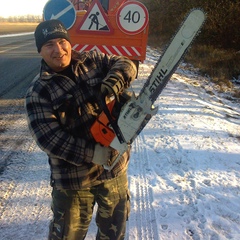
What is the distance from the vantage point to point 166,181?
9.89ft

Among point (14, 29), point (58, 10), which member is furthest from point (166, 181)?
point (14, 29)

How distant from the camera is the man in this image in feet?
4.86

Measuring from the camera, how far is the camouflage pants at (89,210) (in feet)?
5.48

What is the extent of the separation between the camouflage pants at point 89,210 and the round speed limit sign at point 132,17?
305cm

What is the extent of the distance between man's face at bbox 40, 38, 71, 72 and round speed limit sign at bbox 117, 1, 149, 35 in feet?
9.27

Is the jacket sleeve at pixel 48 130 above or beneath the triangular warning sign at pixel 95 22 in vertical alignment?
beneath

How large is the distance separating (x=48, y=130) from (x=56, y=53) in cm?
44

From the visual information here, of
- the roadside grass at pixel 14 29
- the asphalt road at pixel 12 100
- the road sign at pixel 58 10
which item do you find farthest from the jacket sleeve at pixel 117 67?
the roadside grass at pixel 14 29

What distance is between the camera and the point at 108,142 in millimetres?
1571

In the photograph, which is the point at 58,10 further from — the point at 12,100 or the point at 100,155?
the point at 100,155

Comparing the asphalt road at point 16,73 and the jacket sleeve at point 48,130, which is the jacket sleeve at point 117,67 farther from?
the asphalt road at point 16,73

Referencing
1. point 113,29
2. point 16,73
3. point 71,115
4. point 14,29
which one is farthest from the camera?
point 14,29

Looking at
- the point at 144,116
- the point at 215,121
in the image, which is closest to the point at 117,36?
the point at 215,121

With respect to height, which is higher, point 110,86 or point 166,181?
point 110,86
